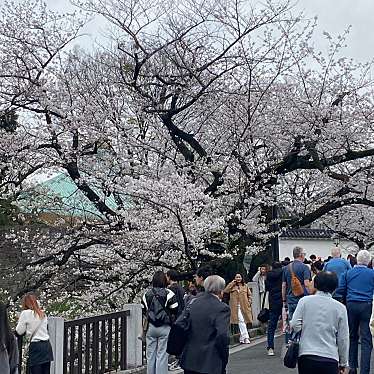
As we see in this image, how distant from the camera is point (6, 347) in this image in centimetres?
552

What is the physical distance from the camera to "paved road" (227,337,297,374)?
1054cm

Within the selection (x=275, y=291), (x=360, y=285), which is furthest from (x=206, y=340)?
(x=275, y=291)

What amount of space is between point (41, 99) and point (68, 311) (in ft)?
16.5

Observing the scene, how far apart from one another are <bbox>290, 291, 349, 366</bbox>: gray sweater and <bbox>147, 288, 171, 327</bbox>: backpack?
3134 millimetres

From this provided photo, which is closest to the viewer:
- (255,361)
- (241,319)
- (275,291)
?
(255,361)

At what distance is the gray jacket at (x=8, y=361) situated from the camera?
5461 mm

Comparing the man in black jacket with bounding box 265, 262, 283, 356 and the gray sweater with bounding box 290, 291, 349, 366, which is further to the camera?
the man in black jacket with bounding box 265, 262, 283, 356

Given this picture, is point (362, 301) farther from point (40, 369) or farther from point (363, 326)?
point (40, 369)

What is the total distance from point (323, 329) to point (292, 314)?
3.25 m

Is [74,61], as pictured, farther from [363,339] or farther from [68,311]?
[363,339]

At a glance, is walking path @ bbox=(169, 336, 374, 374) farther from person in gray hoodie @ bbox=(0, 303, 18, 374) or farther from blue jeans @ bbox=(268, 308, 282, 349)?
person in gray hoodie @ bbox=(0, 303, 18, 374)

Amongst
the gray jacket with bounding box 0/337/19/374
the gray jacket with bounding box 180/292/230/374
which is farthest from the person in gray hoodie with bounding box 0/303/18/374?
the gray jacket with bounding box 180/292/230/374

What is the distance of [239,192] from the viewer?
17.1m

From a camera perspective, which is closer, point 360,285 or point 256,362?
point 360,285
